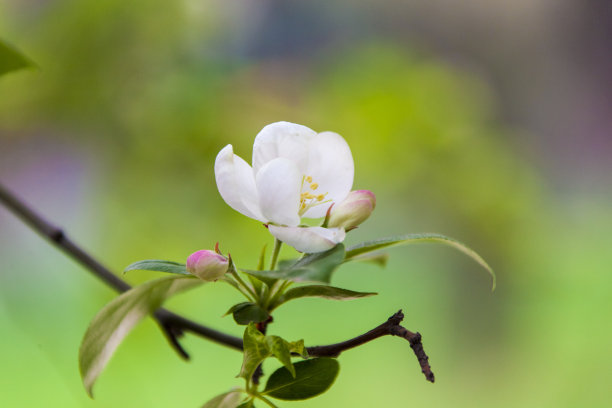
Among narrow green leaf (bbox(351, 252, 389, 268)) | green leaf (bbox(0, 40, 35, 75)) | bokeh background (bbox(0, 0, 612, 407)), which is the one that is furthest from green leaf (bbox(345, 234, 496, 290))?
bokeh background (bbox(0, 0, 612, 407))

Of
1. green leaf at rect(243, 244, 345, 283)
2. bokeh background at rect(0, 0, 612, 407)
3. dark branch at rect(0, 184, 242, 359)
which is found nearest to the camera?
green leaf at rect(243, 244, 345, 283)

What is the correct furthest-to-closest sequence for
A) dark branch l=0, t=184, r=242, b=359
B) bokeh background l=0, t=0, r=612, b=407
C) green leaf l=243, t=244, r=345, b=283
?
bokeh background l=0, t=0, r=612, b=407 < dark branch l=0, t=184, r=242, b=359 < green leaf l=243, t=244, r=345, b=283

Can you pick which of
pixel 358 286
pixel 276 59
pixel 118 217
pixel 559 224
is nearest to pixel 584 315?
pixel 559 224

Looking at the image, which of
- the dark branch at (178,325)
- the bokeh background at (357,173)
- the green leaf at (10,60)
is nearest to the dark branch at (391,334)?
the dark branch at (178,325)

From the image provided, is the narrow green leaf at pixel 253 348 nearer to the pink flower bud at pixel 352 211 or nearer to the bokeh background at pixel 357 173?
the pink flower bud at pixel 352 211

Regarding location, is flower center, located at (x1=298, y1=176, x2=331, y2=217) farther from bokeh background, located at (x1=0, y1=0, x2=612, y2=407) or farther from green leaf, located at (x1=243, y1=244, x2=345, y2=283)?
bokeh background, located at (x1=0, y1=0, x2=612, y2=407)

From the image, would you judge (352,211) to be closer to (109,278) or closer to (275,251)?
(275,251)
